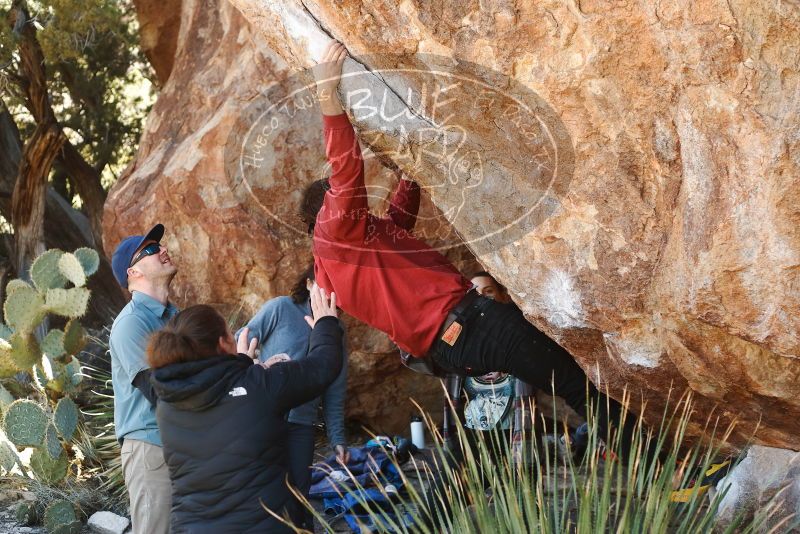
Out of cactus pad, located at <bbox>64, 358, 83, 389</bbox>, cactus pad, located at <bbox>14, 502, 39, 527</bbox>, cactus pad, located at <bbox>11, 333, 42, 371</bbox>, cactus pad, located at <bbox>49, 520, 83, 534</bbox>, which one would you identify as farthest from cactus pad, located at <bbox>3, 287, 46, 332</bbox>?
cactus pad, located at <bbox>49, 520, 83, 534</bbox>

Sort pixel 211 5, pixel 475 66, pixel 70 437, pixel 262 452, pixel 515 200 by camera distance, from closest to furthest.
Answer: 1. pixel 262 452
2. pixel 475 66
3. pixel 515 200
4. pixel 70 437
5. pixel 211 5

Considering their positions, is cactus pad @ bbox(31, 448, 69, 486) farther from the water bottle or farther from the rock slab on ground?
the water bottle

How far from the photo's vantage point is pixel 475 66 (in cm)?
378

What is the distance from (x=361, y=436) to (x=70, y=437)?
6.77 feet

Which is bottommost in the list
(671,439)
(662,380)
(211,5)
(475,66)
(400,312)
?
(671,439)

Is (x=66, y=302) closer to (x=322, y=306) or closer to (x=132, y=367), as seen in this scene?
(x=132, y=367)

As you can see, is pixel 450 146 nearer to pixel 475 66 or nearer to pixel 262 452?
pixel 475 66

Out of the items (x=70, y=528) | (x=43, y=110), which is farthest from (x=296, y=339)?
(x=43, y=110)

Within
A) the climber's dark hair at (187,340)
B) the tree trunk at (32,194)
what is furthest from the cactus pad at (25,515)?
the tree trunk at (32,194)

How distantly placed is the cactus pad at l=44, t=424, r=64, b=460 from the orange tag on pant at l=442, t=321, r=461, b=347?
10.2 feet

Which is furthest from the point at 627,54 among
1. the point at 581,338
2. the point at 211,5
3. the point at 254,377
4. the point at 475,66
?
the point at 211,5

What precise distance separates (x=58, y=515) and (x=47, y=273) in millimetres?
1937

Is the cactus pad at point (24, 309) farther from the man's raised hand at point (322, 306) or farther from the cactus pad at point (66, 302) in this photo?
the man's raised hand at point (322, 306)

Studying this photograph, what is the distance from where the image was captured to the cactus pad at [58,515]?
18.1 ft
